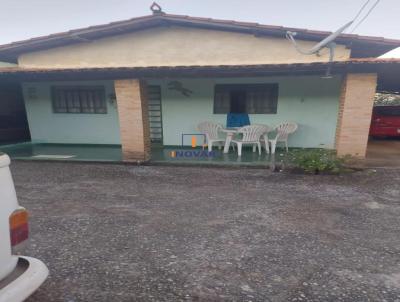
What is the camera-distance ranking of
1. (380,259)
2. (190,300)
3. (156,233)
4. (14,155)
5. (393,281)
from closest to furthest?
1. (190,300)
2. (393,281)
3. (380,259)
4. (156,233)
5. (14,155)

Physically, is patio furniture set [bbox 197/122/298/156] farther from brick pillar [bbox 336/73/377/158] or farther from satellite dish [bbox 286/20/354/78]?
satellite dish [bbox 286/20/354/78]

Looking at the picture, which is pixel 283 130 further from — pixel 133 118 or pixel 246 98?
pixel 133 118

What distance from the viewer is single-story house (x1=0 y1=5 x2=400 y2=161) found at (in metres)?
6.51

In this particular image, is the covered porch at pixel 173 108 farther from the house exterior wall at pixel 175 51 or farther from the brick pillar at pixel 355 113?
the house exterior wall at pixel 175 51

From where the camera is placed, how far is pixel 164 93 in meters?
9.16

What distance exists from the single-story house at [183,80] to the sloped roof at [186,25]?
0.03 m

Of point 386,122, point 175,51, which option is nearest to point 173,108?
point 175,51

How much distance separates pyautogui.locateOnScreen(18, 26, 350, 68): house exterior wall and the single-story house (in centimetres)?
3

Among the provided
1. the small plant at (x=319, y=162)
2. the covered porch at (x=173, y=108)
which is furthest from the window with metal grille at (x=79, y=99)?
the small plant at (x=319, y=162)

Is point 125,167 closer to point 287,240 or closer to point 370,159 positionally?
point 287,240

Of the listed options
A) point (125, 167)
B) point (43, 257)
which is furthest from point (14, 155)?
point (43, 257)

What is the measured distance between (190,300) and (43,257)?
1865 millimetres

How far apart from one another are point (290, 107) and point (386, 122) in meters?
6.16

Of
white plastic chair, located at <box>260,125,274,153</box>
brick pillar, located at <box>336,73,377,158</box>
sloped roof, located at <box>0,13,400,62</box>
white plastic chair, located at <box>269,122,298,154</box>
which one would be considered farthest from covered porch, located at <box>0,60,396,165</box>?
sloped roof, located at <box>0,13,400,62</box>
